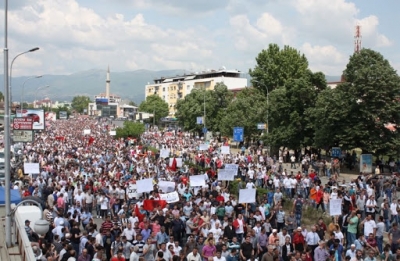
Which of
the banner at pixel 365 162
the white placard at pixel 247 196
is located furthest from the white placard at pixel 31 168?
the banner at pixel 365 162

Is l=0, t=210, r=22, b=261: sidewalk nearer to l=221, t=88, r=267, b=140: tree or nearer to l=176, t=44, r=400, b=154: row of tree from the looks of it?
l=176, t=44, r=400, b=154: row of tree

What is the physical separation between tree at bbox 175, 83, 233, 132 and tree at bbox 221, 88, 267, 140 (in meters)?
7.45

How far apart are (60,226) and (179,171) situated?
15869 millimetres

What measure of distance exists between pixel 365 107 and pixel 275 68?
29749mm

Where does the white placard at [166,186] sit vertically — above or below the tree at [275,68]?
below

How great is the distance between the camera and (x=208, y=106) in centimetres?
7362

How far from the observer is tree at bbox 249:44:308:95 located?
217ft

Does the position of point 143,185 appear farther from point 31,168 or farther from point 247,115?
point 247,115

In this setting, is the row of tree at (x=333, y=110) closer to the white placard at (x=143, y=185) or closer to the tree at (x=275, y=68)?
the tree at (x=275, y=68)

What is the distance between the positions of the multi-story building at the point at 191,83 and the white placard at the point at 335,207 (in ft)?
306

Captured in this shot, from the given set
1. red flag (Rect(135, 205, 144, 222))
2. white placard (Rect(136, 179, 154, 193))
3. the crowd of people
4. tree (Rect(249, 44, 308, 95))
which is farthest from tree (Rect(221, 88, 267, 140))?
red flag (Rect(135, 205, 144, 222))

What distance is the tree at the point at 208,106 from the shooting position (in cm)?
7262

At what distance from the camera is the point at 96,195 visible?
2025 cm

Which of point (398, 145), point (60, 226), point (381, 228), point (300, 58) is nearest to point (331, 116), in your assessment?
point (398, 145)
